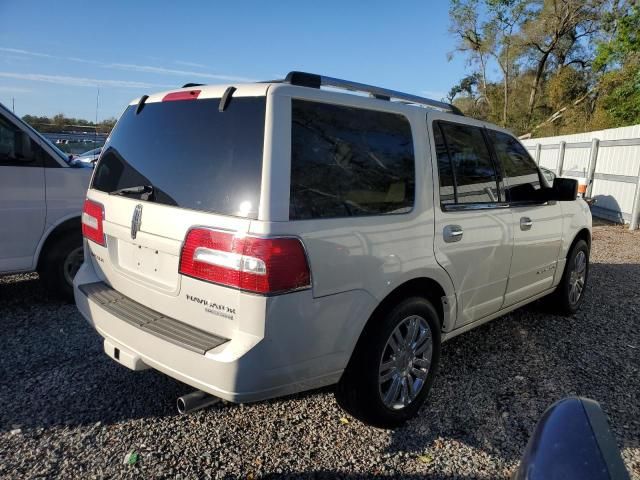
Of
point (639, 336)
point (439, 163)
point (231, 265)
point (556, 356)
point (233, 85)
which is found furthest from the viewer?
point (639, 336)

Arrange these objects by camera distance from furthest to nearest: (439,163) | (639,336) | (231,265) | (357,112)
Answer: (639,336) < (439,163) < (357,112) < (231,265)

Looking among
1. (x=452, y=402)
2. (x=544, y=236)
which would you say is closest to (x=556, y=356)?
(x=544, y=236)

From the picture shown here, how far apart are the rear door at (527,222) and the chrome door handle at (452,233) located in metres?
0.84

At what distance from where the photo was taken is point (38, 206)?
4.50 m

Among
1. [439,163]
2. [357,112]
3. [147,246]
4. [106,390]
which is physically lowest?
[106,390]

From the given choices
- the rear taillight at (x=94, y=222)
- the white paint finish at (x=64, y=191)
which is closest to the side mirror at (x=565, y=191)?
the rear taillight at (x=94, y=222)

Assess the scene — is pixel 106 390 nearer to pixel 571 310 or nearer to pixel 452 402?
pixel 452 402

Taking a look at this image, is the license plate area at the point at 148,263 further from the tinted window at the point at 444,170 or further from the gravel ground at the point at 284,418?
the tinted window at the point at 444,170

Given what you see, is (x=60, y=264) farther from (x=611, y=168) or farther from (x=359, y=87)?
(x=611, y=168)

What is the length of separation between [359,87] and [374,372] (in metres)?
1.61

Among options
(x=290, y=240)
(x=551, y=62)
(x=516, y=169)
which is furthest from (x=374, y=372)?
(x=551, y=62)

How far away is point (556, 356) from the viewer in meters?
3.99

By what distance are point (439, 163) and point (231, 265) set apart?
1.60 metres

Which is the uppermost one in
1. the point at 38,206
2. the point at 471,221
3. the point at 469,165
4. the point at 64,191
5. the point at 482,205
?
the point at 469,165
